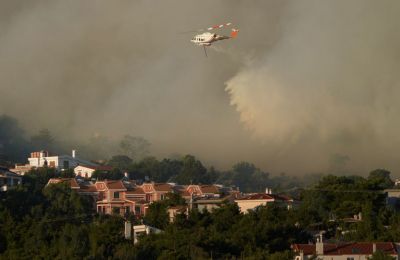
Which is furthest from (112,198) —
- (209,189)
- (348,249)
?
(348,249)

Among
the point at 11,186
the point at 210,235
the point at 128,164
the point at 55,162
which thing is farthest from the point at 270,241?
the point at 128,164

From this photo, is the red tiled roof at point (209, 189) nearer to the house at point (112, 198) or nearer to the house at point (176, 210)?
the house at point (112, 198)

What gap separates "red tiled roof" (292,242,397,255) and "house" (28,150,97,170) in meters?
60.7

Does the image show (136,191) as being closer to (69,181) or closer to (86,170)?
(69,181)

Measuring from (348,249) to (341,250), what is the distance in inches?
19.6

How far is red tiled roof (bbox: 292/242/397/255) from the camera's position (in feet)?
253

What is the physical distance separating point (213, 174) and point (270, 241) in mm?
72552

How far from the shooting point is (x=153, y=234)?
269 ft

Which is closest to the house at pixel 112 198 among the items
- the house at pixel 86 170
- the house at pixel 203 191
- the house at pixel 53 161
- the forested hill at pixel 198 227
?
the house at pixel 203 191

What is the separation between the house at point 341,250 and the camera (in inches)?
3009

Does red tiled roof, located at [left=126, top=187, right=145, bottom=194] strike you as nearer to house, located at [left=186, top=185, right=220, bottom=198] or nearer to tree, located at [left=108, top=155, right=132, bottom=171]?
house, located at [left=186, top=185, right=220, bottom=198]

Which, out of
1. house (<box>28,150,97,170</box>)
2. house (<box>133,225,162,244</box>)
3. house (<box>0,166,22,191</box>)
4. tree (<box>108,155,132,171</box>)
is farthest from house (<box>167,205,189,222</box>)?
tree (<box>108,155,132,171</box>)

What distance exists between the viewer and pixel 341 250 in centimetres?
7731

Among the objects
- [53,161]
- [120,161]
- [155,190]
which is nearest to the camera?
[155,190]
